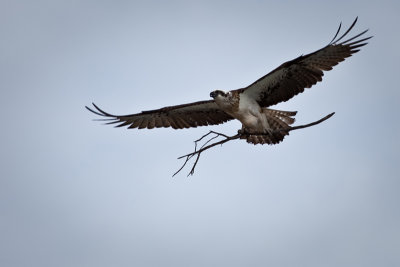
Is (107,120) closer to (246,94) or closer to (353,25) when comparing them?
(246,94)

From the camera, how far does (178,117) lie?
44.8 feet

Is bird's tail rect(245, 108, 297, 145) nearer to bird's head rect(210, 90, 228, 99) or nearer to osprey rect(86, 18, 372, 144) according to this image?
osprey rect(86, 18, 372, 144)

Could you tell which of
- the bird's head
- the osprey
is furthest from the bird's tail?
the bird's head

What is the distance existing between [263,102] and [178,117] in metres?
1.84

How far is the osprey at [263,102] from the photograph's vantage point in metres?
12.0

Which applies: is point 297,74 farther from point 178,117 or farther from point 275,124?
point 178,117

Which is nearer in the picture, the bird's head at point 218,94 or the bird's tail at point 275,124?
the bird's head at point 218,94

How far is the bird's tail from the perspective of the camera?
41.5 feet

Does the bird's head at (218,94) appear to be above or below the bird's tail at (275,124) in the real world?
above

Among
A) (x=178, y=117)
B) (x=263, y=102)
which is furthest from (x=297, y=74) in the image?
(x=178, y=117)

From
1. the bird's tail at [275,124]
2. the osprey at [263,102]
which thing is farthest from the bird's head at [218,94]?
the bird's tail at [275,124]

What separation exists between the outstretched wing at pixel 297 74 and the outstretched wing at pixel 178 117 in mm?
917

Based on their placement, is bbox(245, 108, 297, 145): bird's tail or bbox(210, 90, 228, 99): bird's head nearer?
bbox(210, 90, 228, 99): bird's head

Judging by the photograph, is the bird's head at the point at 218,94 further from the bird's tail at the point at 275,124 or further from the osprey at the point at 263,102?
the bird's tail at the point at 275,124
